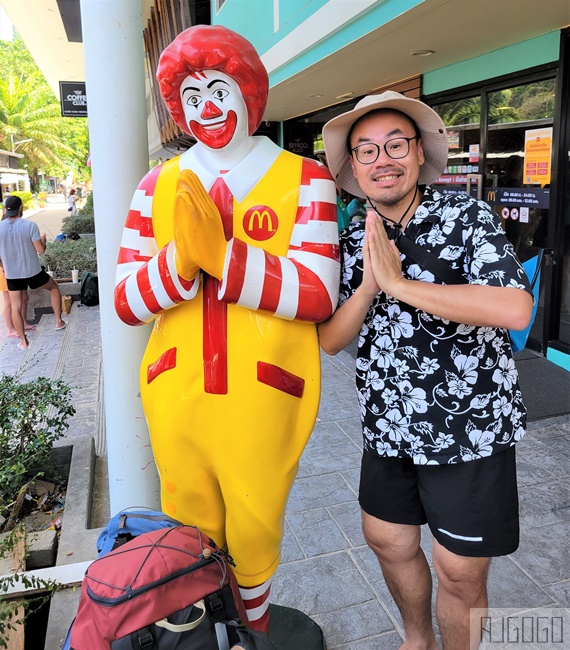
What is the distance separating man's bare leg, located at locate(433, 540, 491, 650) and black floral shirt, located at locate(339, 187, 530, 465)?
313 millimetres

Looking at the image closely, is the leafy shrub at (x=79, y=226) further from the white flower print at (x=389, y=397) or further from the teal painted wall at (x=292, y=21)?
the white flower print at (x=389, y=397)

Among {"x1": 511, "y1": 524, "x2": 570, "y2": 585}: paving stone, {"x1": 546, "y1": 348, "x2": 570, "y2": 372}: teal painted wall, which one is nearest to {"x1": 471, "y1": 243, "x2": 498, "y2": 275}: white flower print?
{"x1": 511, "y1": 524, "x2": 570, "y2": 585}: paving stone

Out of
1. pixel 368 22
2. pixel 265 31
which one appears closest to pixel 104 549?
pixel 368 22

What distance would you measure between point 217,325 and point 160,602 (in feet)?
2.18

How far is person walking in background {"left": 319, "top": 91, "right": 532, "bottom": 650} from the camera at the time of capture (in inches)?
61.4

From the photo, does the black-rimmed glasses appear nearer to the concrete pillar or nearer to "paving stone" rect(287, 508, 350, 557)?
the concrete pillar

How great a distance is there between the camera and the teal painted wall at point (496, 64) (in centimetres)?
478

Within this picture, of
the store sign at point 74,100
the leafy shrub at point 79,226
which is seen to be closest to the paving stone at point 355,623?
the store sign at point 74,100

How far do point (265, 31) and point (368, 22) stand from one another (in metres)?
3.12

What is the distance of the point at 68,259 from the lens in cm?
1024

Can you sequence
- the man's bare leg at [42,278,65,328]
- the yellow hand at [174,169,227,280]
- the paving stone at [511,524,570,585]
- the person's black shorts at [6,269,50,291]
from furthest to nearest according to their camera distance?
1. the man's bare leg at [42,278,65,328]
2. the person's black shorts at [6,269,50,291]
3. the paving stone at [511,524,570,585]
4. the yellow hand at [174,169,227,280]

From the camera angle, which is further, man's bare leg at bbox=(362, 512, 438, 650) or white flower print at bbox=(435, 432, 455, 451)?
man's bare leg at bbox=(362, 512, 438, 650)

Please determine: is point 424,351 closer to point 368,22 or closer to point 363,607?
point 363,607

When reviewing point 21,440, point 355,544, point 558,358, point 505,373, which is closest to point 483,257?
point 505,373
